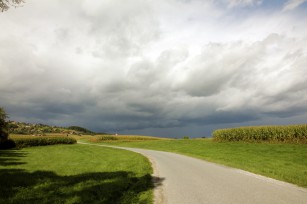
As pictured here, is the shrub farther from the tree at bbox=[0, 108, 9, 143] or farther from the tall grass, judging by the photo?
the tall grass

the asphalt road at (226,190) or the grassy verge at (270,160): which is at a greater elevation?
the grassy verge at (270,160)

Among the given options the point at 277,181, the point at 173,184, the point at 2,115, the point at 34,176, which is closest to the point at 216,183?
the point at 173,184

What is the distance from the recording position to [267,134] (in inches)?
1642

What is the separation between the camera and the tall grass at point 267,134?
37.6m

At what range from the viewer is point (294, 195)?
34.2 feet

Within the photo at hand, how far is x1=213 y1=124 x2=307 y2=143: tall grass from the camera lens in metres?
37.6

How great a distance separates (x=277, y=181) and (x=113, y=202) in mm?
8287

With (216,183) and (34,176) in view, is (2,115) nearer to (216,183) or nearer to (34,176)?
(34,176)

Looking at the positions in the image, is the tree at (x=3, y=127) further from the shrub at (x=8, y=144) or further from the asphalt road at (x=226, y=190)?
the asphalt road at (x=226, y=190)

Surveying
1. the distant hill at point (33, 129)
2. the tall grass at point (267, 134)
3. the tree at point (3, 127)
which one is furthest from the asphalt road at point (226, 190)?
the distant hill at point (33, 129)

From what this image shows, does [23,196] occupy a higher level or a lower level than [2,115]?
lower

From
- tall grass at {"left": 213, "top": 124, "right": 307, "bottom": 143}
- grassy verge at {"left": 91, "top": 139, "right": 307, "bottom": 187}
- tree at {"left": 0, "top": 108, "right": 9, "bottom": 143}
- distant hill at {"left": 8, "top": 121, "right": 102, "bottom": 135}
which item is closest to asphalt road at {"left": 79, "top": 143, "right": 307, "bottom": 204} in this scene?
grassy verge at {"left": 91, "top": 139, "right": 307, "bottom": 187}

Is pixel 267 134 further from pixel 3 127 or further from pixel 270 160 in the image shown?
pixel 3 127

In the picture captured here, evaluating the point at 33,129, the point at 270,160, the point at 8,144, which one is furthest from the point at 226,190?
the point at 33,129
